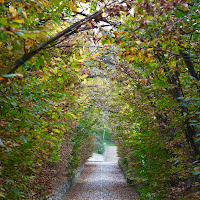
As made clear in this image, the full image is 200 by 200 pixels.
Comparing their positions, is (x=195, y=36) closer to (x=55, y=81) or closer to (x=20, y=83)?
(x=55, y=81)

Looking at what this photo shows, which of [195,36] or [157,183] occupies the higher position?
[195,36]

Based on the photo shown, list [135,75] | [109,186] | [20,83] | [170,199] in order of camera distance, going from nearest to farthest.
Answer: [20,83] < [170,199] < [135,75] < [109,186]

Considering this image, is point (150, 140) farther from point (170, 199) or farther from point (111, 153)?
point (111, 153)

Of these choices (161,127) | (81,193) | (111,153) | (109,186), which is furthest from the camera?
(111,153)

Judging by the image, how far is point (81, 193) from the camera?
47.8 ft

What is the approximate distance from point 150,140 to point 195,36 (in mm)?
3219

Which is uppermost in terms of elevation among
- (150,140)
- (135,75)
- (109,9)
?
(135,75)

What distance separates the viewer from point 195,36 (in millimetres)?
3889

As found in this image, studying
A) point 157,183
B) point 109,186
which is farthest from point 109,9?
point 109,186

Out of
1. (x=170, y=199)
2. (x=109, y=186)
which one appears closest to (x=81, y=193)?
(x=109, y=186)

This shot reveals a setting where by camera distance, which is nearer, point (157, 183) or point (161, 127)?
point (157, 183)

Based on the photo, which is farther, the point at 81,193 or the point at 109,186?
the point at 109,186

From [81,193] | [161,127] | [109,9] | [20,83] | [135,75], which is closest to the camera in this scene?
[109,9]

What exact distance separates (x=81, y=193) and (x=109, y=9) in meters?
13.3
